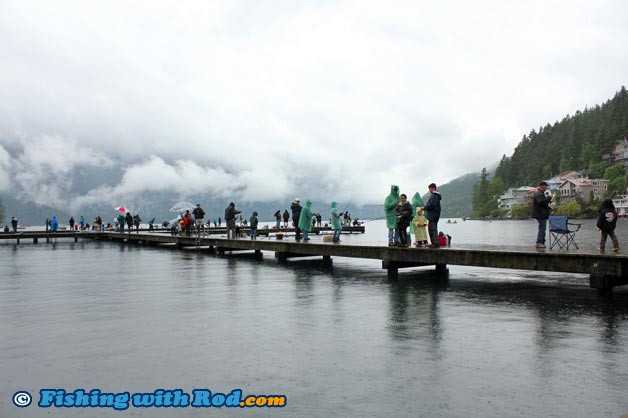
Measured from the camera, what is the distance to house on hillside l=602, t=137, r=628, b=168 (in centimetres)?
17900

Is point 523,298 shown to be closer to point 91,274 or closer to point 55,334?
point 55,334

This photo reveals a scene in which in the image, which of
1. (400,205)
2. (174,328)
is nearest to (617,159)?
(400,205)

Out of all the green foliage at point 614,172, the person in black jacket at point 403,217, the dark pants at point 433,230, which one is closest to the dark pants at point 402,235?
the person in black jacket at point 403,217

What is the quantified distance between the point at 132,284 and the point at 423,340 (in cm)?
1288

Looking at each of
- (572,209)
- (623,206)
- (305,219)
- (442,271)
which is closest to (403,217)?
(442,271)

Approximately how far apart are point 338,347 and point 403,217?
1137 cm

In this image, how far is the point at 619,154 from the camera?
598 feet

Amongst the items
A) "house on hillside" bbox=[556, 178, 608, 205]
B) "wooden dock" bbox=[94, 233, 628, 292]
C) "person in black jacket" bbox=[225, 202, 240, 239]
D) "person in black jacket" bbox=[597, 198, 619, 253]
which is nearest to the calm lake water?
"wooden dock" bbox=[94, 233, 628, 292]

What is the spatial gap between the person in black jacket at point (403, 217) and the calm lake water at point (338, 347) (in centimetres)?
326

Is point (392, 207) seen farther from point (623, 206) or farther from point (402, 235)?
point (623, 206)

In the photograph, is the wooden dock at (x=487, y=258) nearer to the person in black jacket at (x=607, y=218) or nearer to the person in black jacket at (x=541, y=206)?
the person in black jacket at (x=607, y=218)

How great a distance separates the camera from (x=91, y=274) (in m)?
23.3

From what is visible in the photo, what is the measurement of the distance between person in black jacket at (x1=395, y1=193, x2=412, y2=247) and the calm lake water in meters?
3.26

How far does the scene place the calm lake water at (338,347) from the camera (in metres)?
6.60
